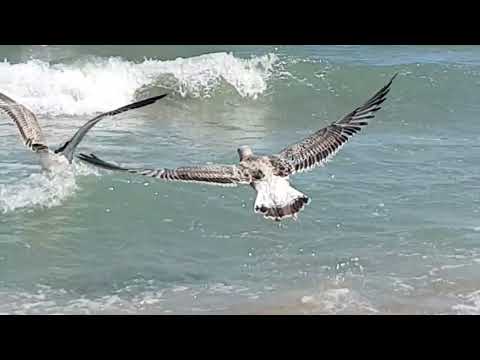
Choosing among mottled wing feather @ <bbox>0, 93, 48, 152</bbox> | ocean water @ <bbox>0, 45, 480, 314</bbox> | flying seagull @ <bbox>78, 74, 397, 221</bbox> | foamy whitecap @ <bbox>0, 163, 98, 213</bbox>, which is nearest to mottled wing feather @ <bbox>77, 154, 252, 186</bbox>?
flying seagull @ <bbox>78, 74, 397, 221</bbox>

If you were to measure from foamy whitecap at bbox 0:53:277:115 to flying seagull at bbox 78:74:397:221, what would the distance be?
7.16 meters

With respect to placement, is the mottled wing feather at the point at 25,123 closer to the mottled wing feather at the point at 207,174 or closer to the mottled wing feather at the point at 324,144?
the mottled wing feather at the point at 207,174

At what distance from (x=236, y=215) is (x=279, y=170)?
7.00 ft

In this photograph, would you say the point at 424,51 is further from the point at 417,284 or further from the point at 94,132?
the point at 417,284

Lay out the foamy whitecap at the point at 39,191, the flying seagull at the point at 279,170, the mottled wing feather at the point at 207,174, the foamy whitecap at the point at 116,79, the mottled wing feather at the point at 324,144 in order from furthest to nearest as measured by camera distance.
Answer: the foamy whitecap at the point at 116,79
the foamy whitecap at the point at 39,191
the mottled wing feather at the point at 324,144
the flying seagull at the point at 279,170
the mottled wing feather at the point at 207,174

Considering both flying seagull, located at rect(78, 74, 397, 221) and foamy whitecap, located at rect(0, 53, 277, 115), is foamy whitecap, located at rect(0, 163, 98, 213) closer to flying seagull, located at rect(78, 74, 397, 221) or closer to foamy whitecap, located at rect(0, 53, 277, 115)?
flying seagull, located at rect(78, 74, 397, 221)

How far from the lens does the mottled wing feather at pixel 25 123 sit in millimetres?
6816

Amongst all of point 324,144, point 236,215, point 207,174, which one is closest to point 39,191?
point 236,215

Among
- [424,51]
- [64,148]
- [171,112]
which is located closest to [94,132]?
[171,112]

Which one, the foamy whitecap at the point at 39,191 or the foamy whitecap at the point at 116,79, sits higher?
the foamy whitecap at the point at 116,79

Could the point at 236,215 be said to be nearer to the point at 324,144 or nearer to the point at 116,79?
the point at 324,144

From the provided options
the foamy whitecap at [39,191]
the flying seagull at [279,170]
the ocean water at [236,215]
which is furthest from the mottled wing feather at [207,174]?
the foamy whitecap at [39,191]

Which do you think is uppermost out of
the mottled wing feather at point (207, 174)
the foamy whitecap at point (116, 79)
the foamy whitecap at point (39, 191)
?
the foamy whitecap at point (116, 79)

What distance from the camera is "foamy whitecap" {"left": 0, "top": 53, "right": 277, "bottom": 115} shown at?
498 inches
